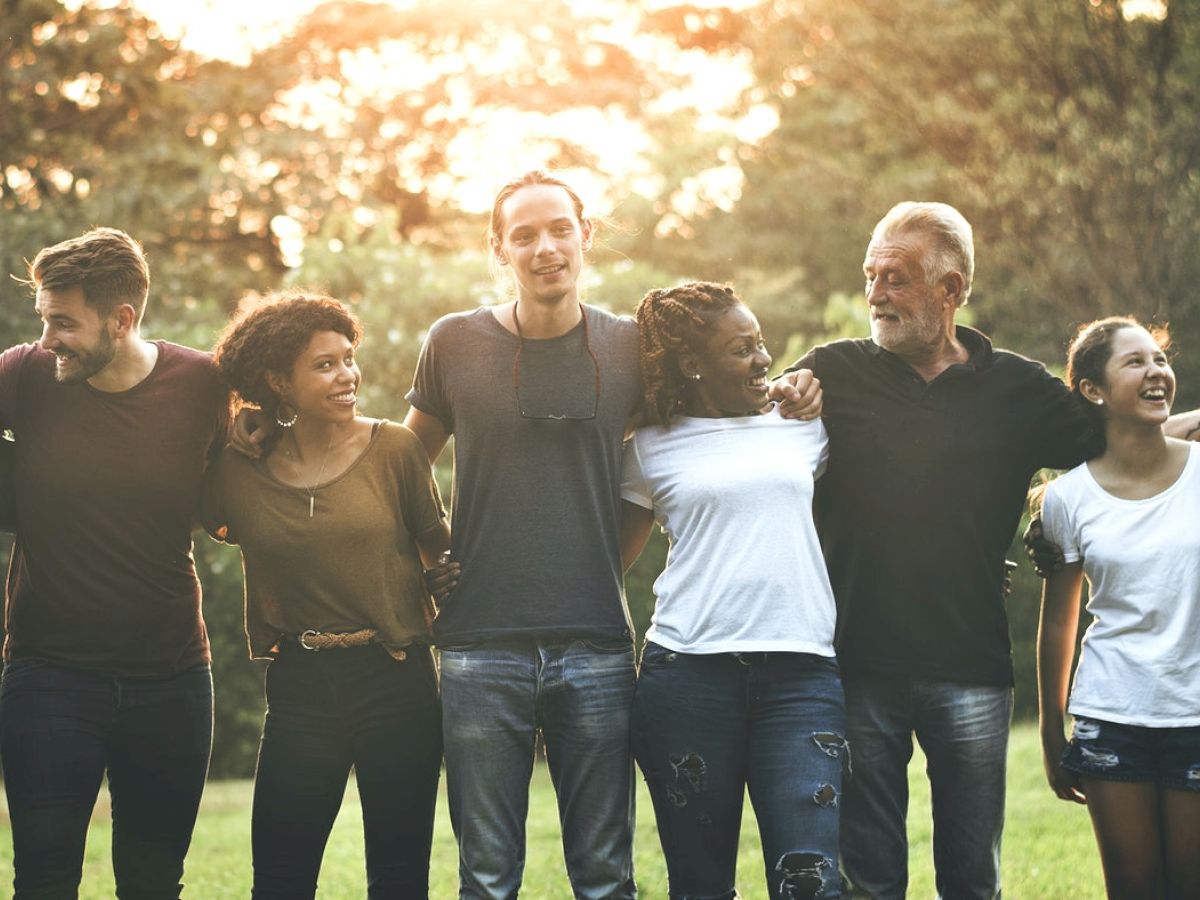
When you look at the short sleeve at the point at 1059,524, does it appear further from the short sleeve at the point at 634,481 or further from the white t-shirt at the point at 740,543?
the short sleeve at the point at 634,481

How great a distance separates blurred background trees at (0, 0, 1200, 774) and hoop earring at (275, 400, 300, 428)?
246 inches

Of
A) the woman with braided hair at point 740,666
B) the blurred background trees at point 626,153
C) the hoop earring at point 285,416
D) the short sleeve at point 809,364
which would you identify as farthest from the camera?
the blurred background trees at point 626,153

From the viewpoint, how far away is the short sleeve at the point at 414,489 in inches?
163

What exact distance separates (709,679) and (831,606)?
→ 15.8 inches

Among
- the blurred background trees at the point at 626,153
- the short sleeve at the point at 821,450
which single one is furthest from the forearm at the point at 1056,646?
the blurred background trees at the point at 626,153

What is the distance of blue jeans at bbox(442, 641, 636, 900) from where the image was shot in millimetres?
3949

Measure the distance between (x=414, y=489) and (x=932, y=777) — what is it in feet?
5.59

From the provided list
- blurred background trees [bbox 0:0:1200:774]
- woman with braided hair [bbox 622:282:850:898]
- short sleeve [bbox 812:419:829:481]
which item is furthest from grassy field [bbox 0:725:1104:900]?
short sleeve [bbox 812:419:829:481]

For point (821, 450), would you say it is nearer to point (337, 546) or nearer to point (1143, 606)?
point (1143, 606)

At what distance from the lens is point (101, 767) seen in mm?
3961

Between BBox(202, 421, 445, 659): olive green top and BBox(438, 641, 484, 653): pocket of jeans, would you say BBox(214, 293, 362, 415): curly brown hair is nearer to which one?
BBox(202, 421, 445, 659): olive green top

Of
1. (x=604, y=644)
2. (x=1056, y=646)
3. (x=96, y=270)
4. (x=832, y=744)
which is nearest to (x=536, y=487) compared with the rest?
(x=604, y=644)

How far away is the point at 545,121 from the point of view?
2006cm

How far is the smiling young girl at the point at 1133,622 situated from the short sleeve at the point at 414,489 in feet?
5.88
